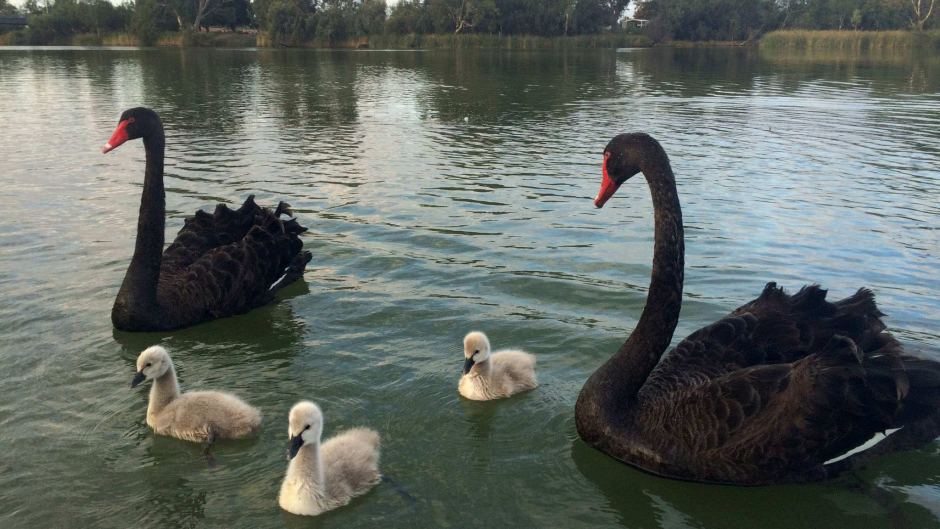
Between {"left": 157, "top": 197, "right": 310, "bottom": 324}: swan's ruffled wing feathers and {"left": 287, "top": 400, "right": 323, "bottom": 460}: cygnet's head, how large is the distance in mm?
2573

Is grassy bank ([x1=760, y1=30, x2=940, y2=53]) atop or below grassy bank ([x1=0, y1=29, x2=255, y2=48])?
below

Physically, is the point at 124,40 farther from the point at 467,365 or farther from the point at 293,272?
the point at 467,365

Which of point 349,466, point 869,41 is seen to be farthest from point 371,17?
point 349,466

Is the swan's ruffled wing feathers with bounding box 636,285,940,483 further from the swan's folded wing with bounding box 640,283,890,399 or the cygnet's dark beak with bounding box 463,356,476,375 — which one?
the cygnet's dark beak with bounding box 463,356,476,375

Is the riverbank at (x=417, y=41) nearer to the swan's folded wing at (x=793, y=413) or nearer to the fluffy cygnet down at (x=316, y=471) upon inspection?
the swan's folded wing at (x=793, y=413)

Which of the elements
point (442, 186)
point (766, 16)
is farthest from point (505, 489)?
point (766, 16)

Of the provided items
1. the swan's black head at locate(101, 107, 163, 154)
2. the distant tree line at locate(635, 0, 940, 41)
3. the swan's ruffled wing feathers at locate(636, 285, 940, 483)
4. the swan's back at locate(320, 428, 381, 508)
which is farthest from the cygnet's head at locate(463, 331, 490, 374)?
the distant tree line at locate(635, 0, 940, 41)

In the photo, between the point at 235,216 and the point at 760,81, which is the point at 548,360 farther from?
the point at 760,81

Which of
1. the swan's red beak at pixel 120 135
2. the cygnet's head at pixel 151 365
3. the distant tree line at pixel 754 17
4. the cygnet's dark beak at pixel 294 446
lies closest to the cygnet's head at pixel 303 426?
the cygnet's dark beak at pixel 294 446

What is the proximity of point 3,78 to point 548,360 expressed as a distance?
95.6 ft

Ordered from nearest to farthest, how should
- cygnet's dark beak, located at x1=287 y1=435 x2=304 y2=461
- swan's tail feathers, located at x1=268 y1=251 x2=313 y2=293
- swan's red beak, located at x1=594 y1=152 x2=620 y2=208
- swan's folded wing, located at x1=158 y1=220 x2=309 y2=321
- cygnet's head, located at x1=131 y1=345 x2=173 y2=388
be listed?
cygnet's dark beak, located at x1=287 y1=435 x2=304 y2=461 < swan's red beak, located at x1=594 y1=152 x2=620 y2=208 < cygnet's head, located at x1=131 y1=345 x2=173 y2=388 < swan's folded wing, located at x1=158 y1=220 x2=309 y2=321 < swan's tail feathers, located at x1=268 y1=251 x2=313 y2=293

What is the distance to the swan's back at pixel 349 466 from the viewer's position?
11.9 feet

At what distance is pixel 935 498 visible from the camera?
3.73 meters

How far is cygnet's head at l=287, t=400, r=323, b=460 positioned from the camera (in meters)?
3.48
